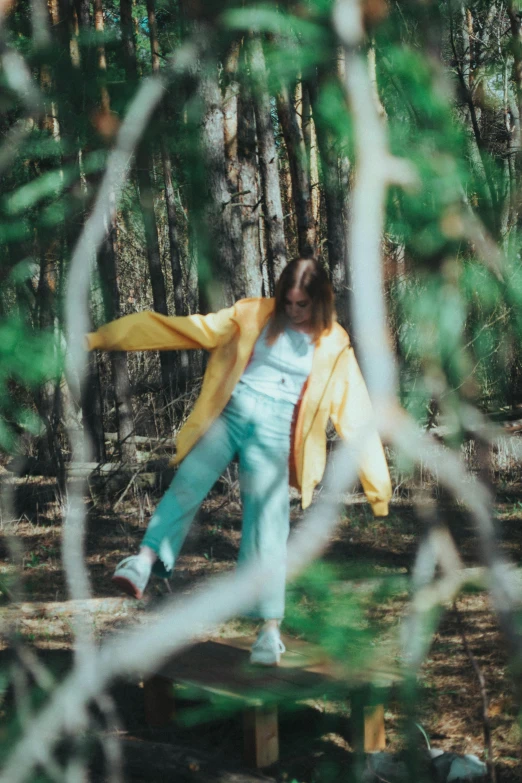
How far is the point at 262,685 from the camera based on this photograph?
6.92 feet

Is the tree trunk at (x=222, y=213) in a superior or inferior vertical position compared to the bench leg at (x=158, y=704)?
superior

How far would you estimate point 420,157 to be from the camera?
3.19 ft

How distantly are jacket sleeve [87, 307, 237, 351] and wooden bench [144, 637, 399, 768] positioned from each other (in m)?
0.80

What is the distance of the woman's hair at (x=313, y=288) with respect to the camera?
2322mm

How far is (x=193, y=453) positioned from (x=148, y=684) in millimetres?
1146

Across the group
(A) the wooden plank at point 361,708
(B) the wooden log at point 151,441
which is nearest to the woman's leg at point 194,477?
(A) the wooden plank at point 361,708

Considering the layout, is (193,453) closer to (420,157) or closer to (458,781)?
(458,781)

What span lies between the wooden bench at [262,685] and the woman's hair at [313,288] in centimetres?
82

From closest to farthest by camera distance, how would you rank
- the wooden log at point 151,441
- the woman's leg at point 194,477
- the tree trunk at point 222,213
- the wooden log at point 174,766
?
the woman's leg at point 194,477, the wooden log at point 174,766, the tree trunk at point 222,213, the wooden log at point 151,441

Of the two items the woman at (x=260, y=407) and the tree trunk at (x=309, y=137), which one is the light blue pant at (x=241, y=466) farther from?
the tree trunk at (x=309, y=137)

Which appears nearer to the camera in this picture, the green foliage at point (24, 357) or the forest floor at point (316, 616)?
the green foliage at point (24, 357)

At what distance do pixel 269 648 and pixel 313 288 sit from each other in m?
1.07

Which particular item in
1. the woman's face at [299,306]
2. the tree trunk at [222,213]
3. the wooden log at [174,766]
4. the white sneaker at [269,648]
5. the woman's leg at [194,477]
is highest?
the tree trunk at [222,213]

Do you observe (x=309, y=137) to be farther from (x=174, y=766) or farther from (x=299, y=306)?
(x=174, y=766)
